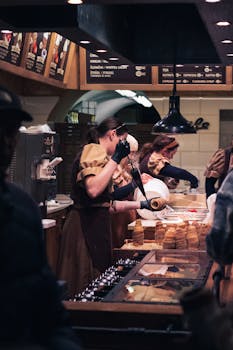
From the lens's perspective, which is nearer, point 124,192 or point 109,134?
point 109,134

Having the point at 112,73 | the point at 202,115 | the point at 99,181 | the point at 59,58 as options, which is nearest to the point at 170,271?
the point at 99,181

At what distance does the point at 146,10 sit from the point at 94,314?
13.7 feet

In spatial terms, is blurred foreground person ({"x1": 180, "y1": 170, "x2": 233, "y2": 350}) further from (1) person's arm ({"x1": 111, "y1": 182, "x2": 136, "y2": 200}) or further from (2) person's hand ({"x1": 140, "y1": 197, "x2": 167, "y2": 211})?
(1) person's arm ({"x1": 111, "y1": 182, "x2": 136, "y2": 200})

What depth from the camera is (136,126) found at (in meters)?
11.4

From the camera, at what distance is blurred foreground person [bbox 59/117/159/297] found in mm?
4891

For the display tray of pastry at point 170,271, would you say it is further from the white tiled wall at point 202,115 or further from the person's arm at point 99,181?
the white tiled wall at point 202,115

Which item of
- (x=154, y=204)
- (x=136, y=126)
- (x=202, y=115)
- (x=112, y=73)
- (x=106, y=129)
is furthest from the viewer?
(x=136, y=126)

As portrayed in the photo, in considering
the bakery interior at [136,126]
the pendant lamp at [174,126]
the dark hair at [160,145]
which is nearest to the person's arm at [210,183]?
the bakery interior at [136,126]

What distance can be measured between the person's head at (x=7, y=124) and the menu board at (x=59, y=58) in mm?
6220

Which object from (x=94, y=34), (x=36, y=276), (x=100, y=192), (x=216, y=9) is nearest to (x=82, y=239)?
(x=100, y=192)

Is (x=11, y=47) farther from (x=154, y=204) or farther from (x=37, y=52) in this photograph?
(x=154, y=204)

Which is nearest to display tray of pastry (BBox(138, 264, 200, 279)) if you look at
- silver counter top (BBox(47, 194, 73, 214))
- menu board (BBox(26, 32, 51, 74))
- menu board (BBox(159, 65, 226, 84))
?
silver counter top (BBox(47, 194, 73, 214))

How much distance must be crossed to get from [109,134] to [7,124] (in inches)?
123

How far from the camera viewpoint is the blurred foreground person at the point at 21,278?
1.98 metres
